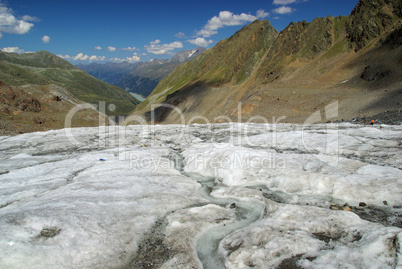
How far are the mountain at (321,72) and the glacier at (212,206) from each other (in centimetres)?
2499

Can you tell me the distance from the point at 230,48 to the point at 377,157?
125832mm

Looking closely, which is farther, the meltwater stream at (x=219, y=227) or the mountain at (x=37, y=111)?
the mountain at (x=37, y=111)

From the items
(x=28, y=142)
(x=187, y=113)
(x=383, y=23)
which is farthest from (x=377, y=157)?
(x=187, y=113)

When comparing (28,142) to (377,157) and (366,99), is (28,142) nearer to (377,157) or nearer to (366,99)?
(377,157)

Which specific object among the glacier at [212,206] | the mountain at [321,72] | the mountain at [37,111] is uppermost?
the mountain at [321,72]

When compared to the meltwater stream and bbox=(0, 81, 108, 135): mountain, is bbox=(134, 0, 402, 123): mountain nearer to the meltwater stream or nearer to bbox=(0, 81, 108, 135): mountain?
the meltwater stream

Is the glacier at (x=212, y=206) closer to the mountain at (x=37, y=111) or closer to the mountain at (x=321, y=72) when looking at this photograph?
the mountain at (x=321, y=72)

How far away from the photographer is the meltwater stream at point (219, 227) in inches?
302

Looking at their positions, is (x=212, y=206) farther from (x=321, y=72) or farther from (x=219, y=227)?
(x=321, y=72)

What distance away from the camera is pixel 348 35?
6438cm

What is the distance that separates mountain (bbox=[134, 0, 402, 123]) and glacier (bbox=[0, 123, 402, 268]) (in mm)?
24989

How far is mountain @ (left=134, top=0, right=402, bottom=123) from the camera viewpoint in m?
42.7

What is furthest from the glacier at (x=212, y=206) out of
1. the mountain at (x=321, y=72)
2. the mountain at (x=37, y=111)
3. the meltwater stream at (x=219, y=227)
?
the mountain at (x=37, y=111)

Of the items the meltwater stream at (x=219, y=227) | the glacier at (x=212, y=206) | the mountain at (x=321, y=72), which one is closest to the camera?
the glacier at (x=212, y=206)
